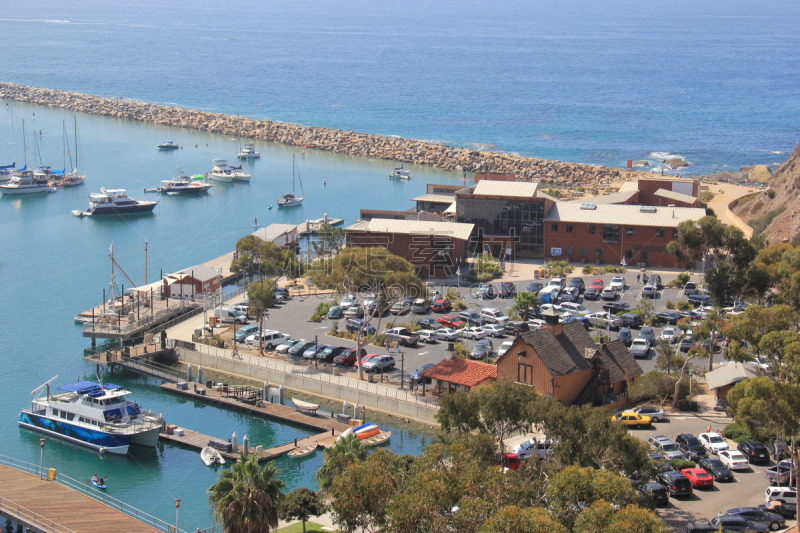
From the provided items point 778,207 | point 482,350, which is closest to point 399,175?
point 778,207

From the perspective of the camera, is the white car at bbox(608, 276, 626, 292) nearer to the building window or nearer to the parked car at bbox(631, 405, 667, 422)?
the building window

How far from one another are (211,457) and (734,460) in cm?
2289

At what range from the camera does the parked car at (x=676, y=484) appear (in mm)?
31422

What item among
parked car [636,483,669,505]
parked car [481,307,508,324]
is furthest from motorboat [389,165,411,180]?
parked car [636,483,669,505]

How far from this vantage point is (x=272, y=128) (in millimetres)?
145750

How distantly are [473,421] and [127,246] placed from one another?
58.9 meters

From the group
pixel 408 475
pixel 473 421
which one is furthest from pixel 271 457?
pixel 408 475

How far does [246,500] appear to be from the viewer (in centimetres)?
2711

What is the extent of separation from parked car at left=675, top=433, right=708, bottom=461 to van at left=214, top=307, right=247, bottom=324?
3017 cm

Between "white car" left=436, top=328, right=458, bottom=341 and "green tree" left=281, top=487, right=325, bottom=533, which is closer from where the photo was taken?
"green tree" left=281, top=487, right=325, bottom=533

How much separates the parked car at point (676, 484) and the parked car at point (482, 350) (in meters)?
16.8

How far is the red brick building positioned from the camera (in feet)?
216

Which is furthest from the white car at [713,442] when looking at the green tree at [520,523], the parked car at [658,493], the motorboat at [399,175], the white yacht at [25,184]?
the white yacht at [25,184]

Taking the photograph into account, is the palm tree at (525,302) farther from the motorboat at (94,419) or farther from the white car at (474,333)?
the motorboat at (94,419)
